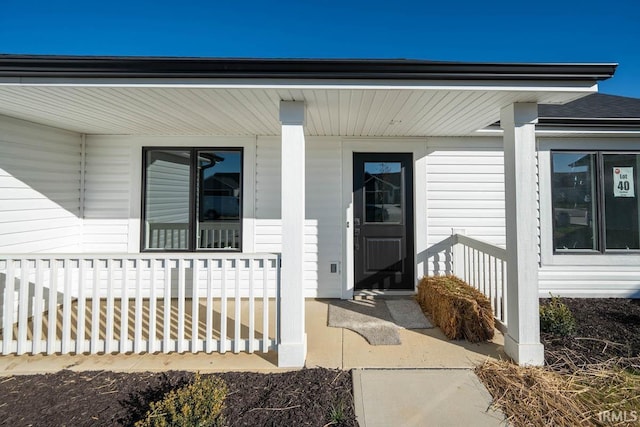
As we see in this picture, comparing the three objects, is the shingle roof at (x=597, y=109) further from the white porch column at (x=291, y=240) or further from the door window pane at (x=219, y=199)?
the door window pane at (x=219, y=199)

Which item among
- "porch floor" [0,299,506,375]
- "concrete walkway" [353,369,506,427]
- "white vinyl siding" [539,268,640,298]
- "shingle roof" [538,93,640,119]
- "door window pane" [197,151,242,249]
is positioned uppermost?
"shingle roof" [538,93,640,119]

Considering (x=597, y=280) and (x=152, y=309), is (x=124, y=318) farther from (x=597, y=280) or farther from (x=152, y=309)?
(x=597, y=280)

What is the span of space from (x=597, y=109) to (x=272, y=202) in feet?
16.6

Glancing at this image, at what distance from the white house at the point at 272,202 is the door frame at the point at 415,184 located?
19mm

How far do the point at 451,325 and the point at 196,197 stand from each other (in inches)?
135

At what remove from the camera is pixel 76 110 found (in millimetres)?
2969

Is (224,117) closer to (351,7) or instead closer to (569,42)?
(351,7)

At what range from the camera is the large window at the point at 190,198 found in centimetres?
413

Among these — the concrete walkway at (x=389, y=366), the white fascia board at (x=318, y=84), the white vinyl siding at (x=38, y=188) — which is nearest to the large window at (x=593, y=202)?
the concrete walkway at (x=389, y=366)

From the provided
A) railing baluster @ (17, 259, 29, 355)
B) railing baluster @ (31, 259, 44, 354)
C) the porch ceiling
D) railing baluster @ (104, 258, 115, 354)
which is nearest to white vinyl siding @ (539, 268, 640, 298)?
the porch ceiling

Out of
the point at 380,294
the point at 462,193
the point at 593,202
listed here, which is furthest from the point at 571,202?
the point at 380,294

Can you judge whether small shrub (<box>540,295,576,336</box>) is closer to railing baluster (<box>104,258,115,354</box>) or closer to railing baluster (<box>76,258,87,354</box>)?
railing baluster (<box>104,258,115,354</box>)

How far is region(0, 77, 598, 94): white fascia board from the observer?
2.26m

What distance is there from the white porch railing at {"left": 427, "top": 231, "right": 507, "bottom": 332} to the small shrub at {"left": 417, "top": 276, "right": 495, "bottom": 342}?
16 centimetres
